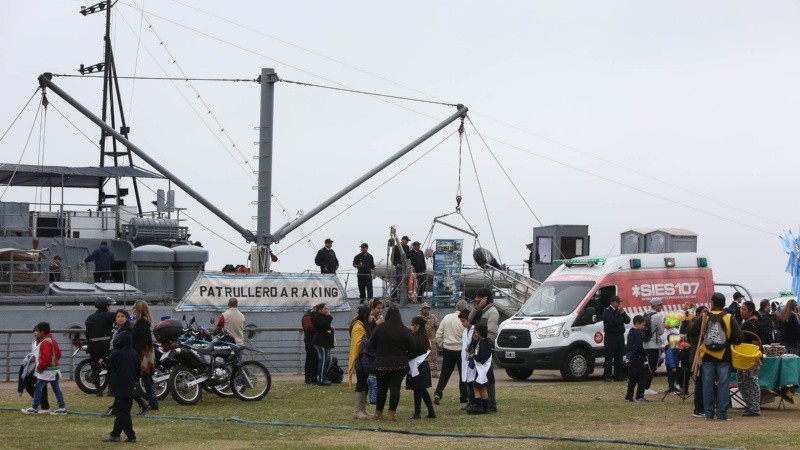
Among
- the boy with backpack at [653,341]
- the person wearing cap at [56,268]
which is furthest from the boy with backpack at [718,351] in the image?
the person wearing cap at [56,268]

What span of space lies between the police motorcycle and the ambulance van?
727cm

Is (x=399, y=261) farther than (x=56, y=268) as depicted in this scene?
Yes

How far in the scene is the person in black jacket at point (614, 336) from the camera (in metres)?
25.1

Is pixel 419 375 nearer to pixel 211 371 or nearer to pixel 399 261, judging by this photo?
pixel 211 371

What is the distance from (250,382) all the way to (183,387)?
114 centimetres

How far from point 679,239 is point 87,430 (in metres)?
21.2

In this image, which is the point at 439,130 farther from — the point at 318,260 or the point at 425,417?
the point at 425,417

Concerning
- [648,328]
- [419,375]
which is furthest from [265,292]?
→ [419,375]

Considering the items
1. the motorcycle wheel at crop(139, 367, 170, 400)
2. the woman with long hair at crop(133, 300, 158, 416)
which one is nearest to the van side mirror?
the motorcycle wheel at crop(139, 367, 170, 400)

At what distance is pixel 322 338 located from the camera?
24.5m

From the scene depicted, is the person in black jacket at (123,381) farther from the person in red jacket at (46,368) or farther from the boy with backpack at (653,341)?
the boy with backpack at (653,341)

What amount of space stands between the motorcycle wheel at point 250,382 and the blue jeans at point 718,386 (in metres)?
6.99

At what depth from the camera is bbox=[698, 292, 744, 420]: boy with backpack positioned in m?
17.9

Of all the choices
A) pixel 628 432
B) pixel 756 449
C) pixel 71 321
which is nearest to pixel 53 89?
pixel 71 321
